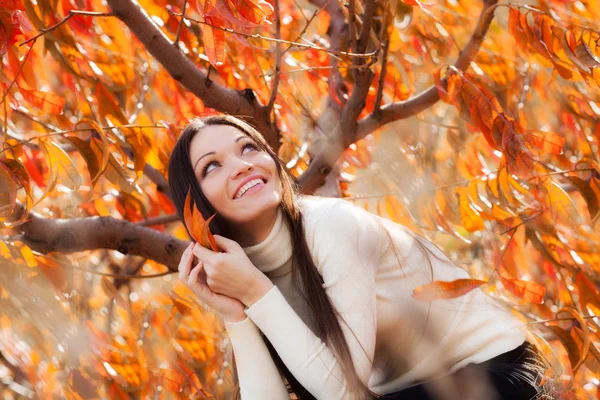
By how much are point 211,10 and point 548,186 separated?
0.89 metres

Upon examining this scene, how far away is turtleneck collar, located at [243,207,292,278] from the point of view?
182 centimetres

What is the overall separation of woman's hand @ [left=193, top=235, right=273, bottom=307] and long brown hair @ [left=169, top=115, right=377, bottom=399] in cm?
12

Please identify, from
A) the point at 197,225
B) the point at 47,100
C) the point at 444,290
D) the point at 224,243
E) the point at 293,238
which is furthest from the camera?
the point at 47,100

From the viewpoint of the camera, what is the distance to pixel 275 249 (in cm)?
183

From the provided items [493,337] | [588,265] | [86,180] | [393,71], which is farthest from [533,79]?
[86,180]

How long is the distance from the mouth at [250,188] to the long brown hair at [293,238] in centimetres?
8

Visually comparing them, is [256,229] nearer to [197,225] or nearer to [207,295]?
[207,295]

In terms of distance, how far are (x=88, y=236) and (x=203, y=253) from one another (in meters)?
0.55

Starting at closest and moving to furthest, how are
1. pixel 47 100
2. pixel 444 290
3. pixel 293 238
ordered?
pixel 444 290, pixel 293 238, pixel 47 100

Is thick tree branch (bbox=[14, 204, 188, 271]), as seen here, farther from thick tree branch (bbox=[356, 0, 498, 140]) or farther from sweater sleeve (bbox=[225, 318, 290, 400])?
thick tree branch (bbox=[356, 0, 498, 140])

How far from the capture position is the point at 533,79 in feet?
9.97

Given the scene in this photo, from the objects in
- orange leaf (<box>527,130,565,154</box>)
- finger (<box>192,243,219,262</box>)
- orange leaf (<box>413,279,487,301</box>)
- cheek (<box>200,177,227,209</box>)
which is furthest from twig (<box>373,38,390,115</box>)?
orange leaf (<box>413,279,487,301</box>)

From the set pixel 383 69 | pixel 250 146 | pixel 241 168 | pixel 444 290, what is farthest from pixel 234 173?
pixel 444 290

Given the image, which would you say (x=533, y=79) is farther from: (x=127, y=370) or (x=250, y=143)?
(x=127, y=370)
